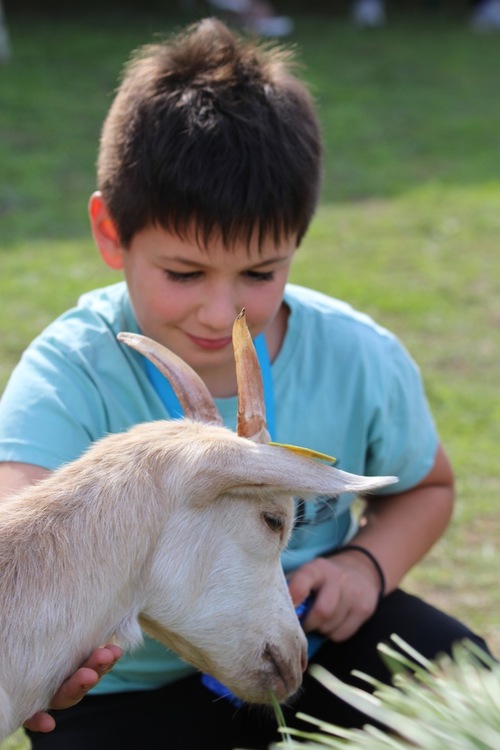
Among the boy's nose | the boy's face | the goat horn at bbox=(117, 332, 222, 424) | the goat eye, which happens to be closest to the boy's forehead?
the boy's face

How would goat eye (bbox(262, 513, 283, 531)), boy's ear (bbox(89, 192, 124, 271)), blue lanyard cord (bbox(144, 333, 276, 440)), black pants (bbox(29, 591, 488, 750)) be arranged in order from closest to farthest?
goat eye (bbox(262, 513, 283, 531)) → black pants (bbox(29, 591, 488, 750)) → blue lanyard cord (bbox(144, 333, 276, 440)) → boy's ear (bbox(89, 192, 124, 271))

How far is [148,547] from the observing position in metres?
2.33

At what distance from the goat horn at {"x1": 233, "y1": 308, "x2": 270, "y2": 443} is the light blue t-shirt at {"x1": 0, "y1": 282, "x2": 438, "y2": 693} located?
652mm

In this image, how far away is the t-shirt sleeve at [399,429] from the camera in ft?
11.1

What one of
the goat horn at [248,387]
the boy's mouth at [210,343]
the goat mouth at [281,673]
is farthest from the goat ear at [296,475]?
the boy's mouth at [210,343]

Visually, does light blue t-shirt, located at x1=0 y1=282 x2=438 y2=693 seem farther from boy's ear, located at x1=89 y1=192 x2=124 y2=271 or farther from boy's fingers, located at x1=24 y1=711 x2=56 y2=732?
boy's fingers, located at x1=24 y1=711 x2=56 y2=732

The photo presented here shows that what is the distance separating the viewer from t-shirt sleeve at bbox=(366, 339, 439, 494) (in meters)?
3.37

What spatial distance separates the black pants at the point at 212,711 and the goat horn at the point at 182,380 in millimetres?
870

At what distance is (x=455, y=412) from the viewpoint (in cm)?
614

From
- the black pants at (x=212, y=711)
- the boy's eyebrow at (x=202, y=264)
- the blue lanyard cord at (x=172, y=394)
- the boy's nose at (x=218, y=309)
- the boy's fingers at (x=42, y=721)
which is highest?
the boy's eyebrow at (x=202, y=264)

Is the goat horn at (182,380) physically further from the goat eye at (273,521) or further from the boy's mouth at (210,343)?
the boy's mouth at (210,343)

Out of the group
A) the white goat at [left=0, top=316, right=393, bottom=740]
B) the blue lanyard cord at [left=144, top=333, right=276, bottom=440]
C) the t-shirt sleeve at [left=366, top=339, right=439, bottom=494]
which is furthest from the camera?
the t-shirt sleeve at [left=366, top=339, right=439, bottom=494]

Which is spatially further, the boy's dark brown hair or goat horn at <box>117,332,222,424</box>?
the boy's dark brown hair

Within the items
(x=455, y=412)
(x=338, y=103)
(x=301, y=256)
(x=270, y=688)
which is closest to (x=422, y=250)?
(x=301, y=256)
